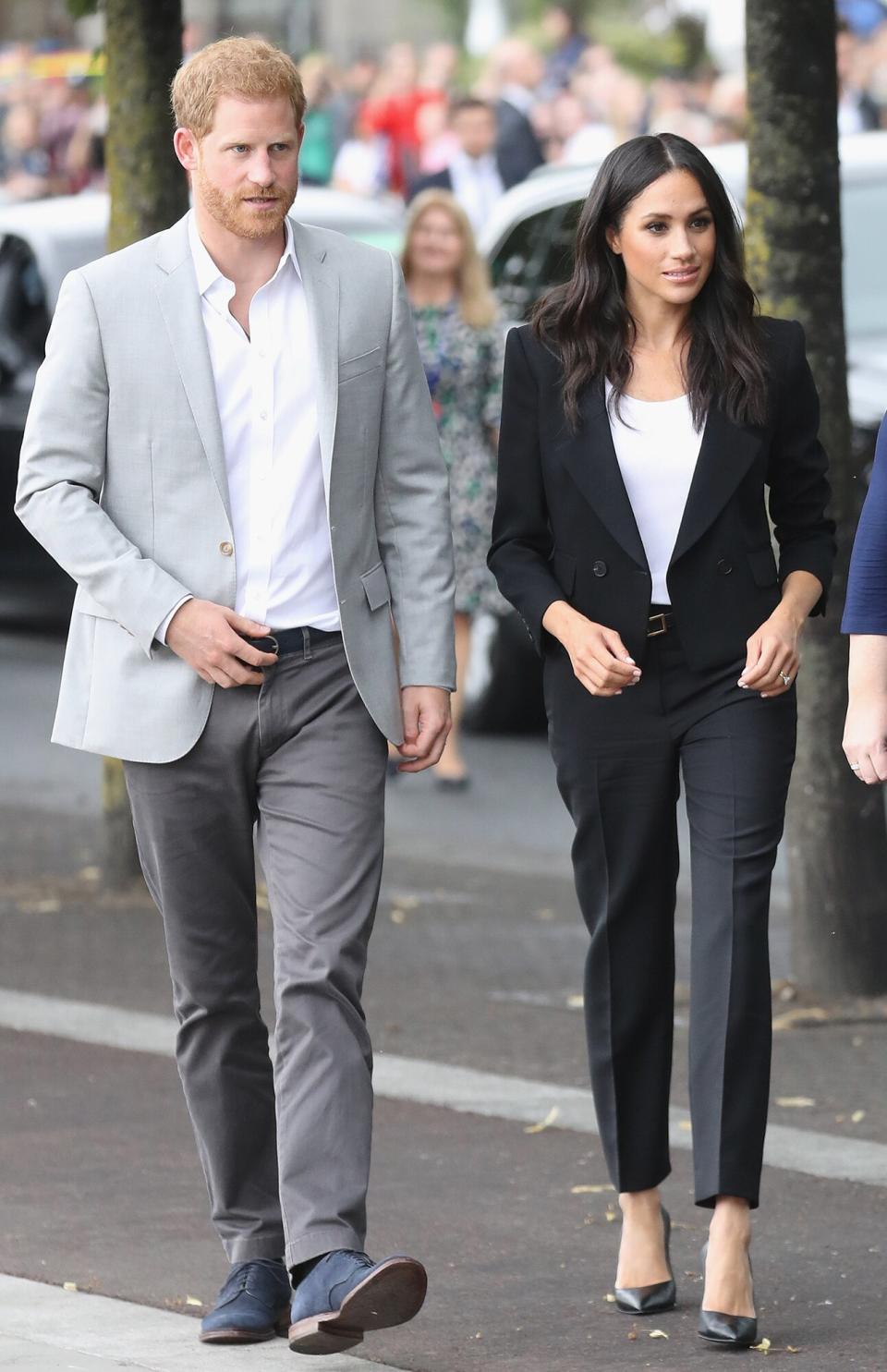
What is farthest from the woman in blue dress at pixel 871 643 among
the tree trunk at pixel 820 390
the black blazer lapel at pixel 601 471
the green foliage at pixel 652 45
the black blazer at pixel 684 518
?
the green foliage at pixel 652 45

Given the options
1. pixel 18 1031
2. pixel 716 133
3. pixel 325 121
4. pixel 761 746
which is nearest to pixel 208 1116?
pixel 761 746

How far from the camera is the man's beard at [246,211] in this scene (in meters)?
4.59

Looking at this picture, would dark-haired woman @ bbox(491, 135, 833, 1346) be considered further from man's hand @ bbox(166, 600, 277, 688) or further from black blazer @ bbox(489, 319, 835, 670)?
man's hand @ bbox(166, 600, 277, 688)

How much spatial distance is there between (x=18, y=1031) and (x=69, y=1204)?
63.2 inches

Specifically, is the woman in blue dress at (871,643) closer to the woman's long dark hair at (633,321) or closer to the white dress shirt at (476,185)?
the woman's long dark hair at (633,321)

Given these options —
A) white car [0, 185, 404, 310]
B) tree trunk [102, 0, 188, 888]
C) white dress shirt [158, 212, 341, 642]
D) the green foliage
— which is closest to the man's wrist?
white dress shirt [158, 212, 341, 642]

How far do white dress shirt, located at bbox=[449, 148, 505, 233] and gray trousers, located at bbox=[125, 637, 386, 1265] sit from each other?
14496 mm

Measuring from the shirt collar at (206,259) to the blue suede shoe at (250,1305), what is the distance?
1.64m

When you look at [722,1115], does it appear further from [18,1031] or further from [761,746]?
[18,1031]

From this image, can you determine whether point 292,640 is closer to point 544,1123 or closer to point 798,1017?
point 544,1123

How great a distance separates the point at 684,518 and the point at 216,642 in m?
0.86

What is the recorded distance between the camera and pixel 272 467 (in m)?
4.65

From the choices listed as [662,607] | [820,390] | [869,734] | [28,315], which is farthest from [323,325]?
[28,315]

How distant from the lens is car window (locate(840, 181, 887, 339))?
461 inches
